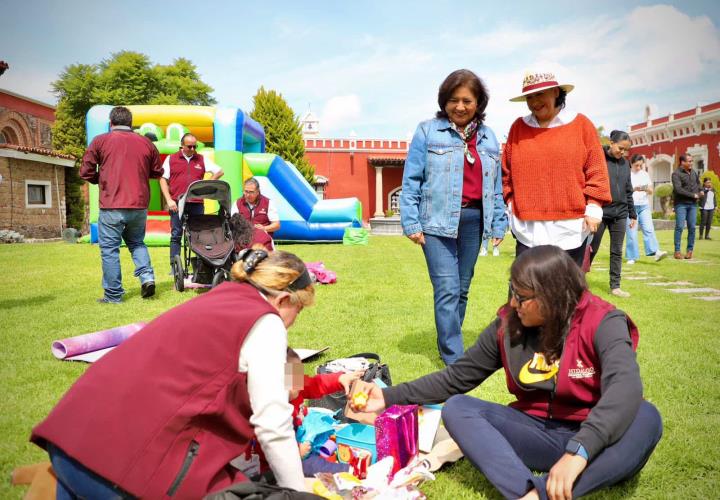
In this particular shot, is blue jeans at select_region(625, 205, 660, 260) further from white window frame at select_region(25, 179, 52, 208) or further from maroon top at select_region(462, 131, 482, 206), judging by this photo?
white window frame at select_region(25, 179, 52, 208)

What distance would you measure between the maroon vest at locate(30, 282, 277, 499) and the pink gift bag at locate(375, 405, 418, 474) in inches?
30.2

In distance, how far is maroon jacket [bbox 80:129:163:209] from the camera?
19.8 feet

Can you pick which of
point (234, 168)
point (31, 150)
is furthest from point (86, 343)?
point (31, 150)

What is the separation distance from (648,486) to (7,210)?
2201 cm

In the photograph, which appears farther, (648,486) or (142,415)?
(648,486)

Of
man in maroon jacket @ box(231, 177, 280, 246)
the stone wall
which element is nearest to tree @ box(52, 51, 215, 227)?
the stone wall

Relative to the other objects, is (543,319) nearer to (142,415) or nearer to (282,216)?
(142,415)

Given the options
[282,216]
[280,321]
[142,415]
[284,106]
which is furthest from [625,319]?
[284,106]

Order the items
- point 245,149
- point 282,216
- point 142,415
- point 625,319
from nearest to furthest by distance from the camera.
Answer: point 142,415 → point 625,319 → point 282,216 → point 245,149

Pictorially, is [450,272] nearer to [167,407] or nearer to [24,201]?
[167,407]

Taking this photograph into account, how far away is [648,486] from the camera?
2334 millimetres

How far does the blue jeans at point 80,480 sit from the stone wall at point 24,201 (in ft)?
66.2

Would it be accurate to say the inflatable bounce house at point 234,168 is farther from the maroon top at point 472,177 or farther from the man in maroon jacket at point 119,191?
the maroon top at point 472,177

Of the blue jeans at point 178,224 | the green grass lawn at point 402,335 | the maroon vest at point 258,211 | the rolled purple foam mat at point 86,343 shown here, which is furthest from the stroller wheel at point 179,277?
the rolled purple foam mat at point 86,343
